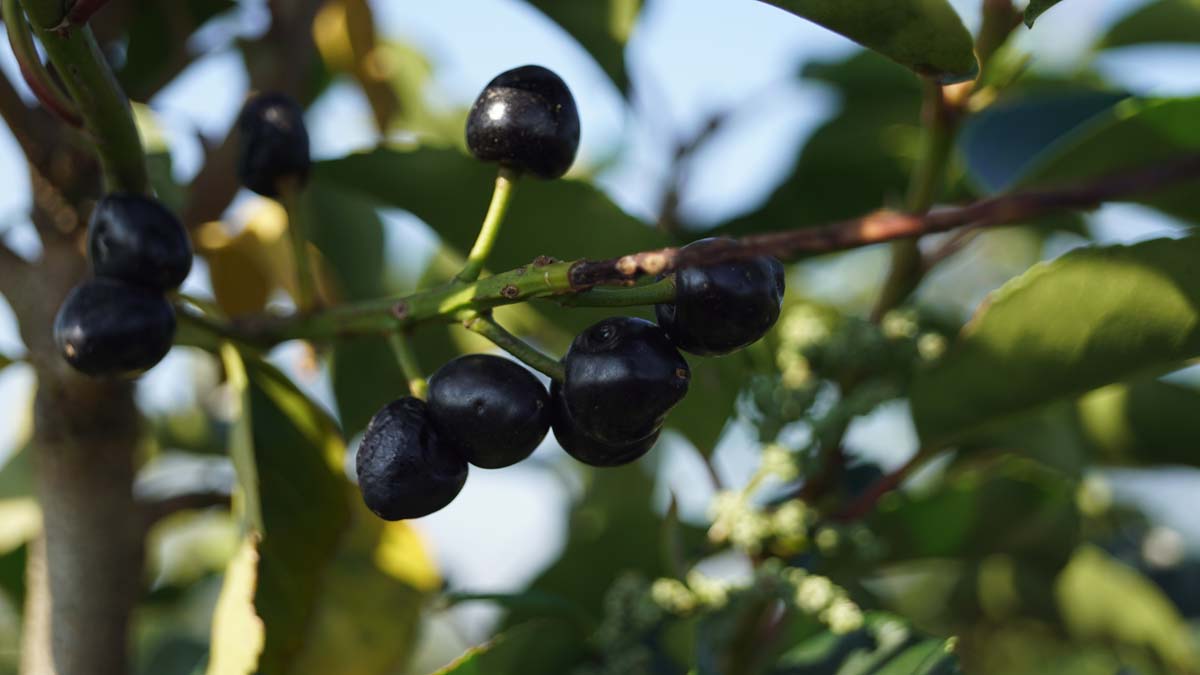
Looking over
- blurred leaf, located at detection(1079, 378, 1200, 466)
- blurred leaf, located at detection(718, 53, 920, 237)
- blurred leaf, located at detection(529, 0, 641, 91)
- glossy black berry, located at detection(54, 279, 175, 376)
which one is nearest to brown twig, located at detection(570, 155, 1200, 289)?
glossy black berry, located at detection(54, 279, 175, 376)

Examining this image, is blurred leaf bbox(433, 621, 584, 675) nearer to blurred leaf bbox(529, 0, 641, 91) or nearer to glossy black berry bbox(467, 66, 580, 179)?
glossy black berry bbox(467, 66, 580, 179)

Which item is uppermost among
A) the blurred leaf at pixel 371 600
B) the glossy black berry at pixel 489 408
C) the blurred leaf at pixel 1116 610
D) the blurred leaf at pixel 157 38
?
the blurred leaf at pixel 157 38

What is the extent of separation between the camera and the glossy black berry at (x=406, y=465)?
27.3 inches

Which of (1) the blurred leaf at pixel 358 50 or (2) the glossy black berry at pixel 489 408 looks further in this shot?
(1) the blurred leaf at pixel 358 50

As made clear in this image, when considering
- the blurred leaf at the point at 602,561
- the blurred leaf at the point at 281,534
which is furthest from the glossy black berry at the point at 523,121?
the blurred leaf at the point at 602,561

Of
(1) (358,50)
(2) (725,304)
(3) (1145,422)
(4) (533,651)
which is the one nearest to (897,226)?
(2) (725,304)

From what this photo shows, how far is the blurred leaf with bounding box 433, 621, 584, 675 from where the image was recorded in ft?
3.33

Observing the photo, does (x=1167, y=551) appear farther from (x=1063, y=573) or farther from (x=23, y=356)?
(x=23, y=356)

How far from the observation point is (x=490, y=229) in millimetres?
764

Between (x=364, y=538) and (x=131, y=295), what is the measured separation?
546 mm

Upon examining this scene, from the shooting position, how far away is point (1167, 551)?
2045mm

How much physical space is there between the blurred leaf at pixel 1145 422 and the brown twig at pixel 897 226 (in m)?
1.04

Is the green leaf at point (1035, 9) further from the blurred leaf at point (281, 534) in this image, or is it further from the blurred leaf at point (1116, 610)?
the blurred leaf at point (1116, 610)

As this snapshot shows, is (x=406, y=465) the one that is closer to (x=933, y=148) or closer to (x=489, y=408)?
(x=489, y=408)
